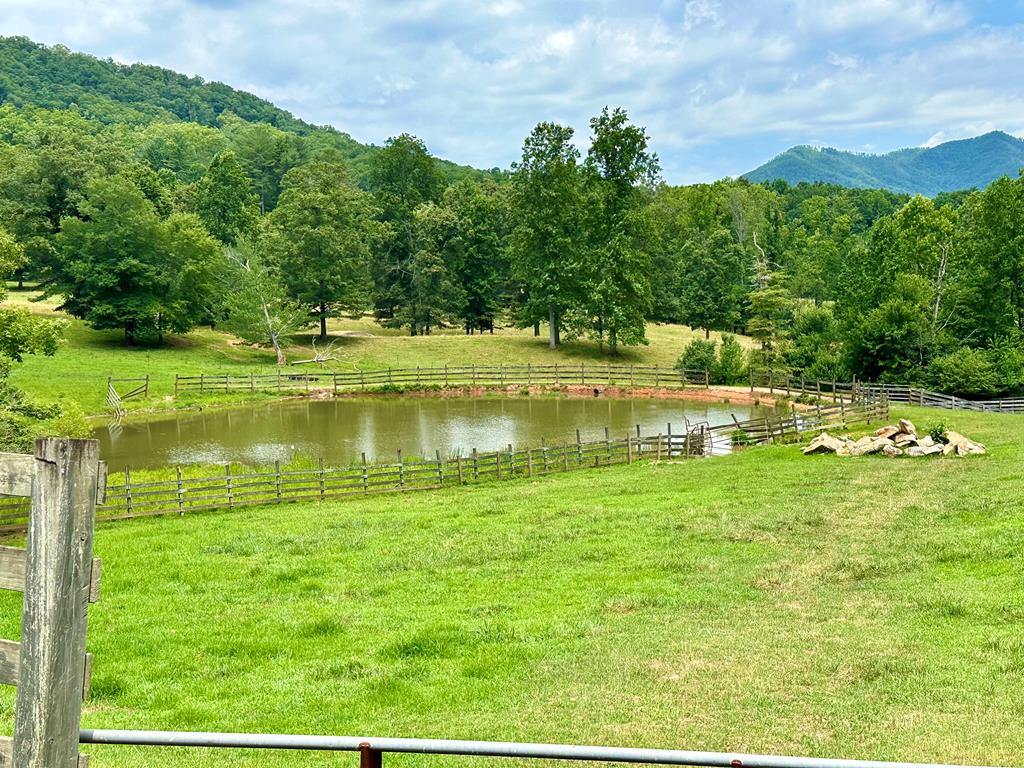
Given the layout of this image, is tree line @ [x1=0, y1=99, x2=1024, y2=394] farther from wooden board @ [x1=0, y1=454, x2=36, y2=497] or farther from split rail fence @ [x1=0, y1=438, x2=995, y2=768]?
wooden board @ [x1=0, y1=454, x2=36, y2=497]

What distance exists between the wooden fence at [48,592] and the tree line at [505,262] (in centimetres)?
4982

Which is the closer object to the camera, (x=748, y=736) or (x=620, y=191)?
(x=748, y=736)

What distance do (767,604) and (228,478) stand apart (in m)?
16.7

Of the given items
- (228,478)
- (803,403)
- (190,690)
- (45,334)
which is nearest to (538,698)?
(190,690)

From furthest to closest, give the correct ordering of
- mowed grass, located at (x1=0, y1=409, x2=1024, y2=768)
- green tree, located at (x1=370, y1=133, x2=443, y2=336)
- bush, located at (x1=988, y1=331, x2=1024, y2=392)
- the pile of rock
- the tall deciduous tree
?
green tree, located at (x1=370, y1=133, x2=443, y2=336)
the tall deciduous tree
bush, located at (x1=988, y1=331, x2=1024, y2=392)
the pile of rock
mowed grass, located at (x1=0, y1=409, x2=1024, y2=768)

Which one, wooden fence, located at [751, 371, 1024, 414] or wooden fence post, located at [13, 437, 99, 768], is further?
wooden fence, located at [751, 371, 1024, 414]

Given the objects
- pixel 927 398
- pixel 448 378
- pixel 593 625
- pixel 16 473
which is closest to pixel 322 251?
pixel 448 378

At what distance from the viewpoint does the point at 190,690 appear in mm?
9977

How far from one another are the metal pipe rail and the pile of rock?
26.5m

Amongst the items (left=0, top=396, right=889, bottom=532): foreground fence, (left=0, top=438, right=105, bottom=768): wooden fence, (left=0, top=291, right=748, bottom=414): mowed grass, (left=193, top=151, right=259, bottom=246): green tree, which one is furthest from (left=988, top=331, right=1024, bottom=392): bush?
(left=193, top=151, right=259, bottom=246): green tree

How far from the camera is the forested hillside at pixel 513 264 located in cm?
5053

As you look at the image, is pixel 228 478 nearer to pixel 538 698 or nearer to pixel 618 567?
pixel 618 567

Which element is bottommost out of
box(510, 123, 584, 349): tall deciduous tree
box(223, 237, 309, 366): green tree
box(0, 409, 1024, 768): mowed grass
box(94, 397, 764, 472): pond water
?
box(94, 397, 764, 472): pond water

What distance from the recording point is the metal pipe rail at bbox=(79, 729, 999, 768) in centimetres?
380
